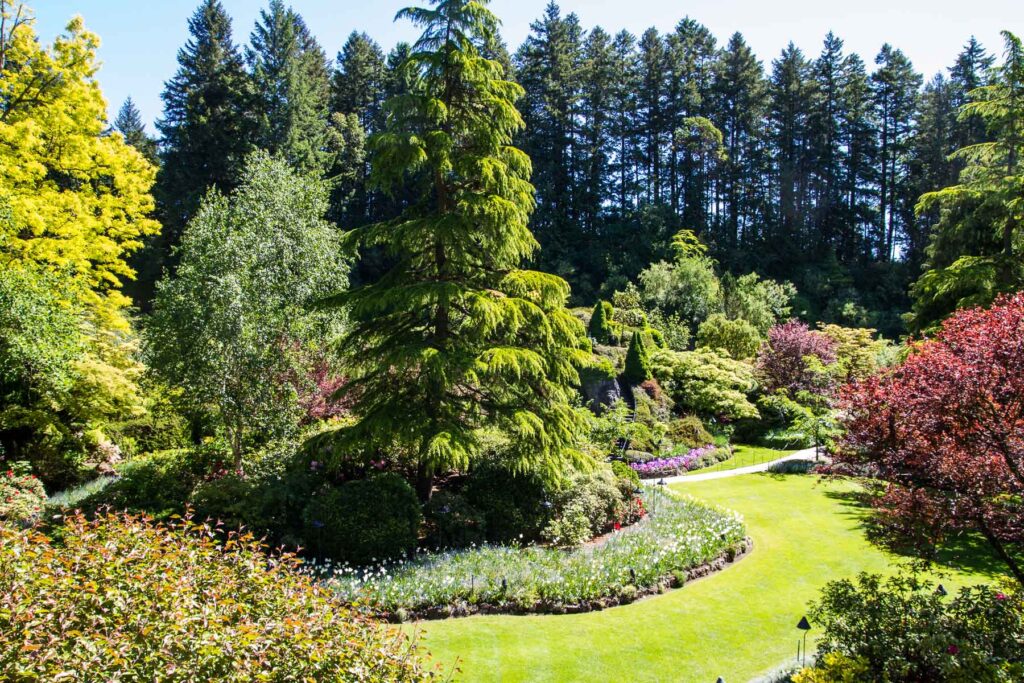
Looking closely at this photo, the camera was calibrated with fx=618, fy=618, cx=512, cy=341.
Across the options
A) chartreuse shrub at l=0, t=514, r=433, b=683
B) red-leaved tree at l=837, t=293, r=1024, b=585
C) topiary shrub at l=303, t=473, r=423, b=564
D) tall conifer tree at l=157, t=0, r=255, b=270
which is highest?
tall conifer tree at l=157, t=0, r=255, b=270

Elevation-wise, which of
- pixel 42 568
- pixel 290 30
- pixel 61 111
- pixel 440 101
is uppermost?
pixel 290 30

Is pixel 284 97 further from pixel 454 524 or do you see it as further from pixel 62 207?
pixel 454 524

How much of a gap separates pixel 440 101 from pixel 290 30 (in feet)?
122

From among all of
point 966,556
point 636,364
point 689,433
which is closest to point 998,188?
point 966,556

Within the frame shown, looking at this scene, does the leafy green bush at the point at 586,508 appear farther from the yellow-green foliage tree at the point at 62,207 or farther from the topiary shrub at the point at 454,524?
the yellow-green foliage tree at the point at 62,207

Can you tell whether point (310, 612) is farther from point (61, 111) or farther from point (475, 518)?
point (61, 111)

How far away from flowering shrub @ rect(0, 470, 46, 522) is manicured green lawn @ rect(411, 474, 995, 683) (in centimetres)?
760

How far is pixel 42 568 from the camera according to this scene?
4824mm

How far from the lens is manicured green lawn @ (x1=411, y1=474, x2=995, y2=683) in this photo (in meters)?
7.74

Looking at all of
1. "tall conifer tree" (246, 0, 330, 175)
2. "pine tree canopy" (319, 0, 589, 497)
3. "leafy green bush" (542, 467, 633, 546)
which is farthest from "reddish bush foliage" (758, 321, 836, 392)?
"tall conifer tree" (246, 0, 330, 175)

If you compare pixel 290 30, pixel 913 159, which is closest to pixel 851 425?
pixel 290 30

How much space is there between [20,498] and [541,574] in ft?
31.7

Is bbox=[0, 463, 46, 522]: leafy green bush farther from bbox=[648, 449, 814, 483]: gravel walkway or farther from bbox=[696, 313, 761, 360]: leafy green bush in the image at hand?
bbox=[696, 313, 761, 360]: leafy green bush

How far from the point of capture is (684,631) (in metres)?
8.84
